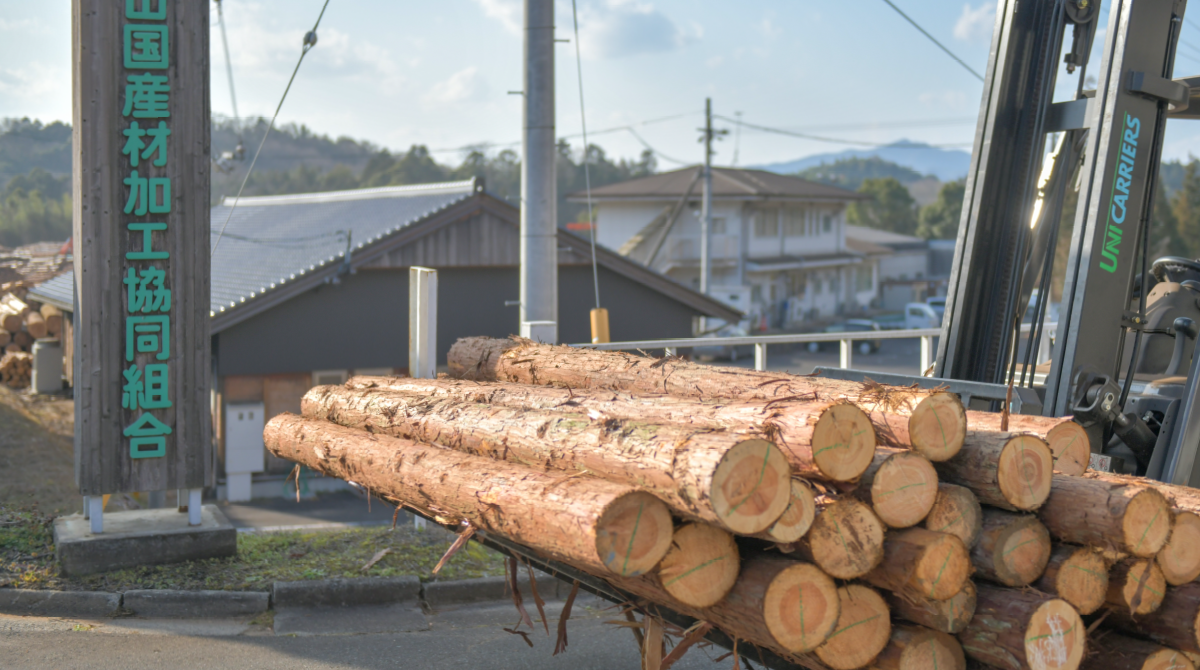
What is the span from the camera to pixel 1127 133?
16.7 feet

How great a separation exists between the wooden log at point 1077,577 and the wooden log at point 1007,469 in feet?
0.69

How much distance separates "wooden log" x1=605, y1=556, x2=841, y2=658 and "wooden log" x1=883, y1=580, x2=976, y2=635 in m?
Result: 0.30

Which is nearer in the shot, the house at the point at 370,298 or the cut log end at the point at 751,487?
the cut log end at the point at 751,487

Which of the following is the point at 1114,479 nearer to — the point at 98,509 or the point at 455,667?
the point at 455,667

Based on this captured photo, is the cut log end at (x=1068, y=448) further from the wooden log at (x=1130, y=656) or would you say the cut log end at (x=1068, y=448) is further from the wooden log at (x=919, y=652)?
the wooden log at (x=919, y=652)

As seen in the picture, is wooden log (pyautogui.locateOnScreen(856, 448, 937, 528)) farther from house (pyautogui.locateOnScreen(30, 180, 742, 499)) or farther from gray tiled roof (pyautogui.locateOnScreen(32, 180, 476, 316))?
gray tiled roof (pyautogui.locateOnScreen(32, 180, 476, 316))

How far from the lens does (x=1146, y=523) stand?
11.6ft

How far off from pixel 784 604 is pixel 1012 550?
0.92 m

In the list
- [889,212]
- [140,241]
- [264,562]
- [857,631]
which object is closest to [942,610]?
[857,631]

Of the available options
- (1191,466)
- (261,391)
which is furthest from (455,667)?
(261,391)

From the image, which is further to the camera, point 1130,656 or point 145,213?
point 145,213

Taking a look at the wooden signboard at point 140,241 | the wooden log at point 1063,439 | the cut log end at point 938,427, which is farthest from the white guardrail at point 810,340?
the cut log end at point 938,427

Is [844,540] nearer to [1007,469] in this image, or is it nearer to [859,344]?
[1007,469]

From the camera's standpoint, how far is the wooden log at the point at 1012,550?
11.4 feet
